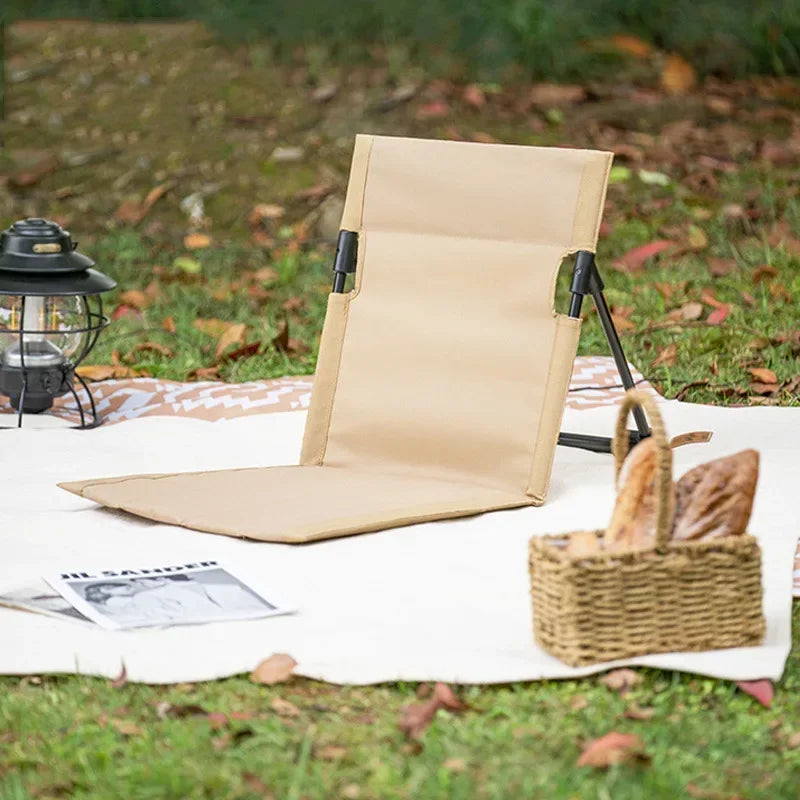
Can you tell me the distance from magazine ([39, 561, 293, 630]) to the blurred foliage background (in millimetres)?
4660

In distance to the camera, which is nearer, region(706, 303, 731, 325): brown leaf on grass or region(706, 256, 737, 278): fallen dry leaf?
region(706, 303, 731, 325): brown leaf on grass

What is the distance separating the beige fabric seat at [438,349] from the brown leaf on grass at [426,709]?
2.68ft

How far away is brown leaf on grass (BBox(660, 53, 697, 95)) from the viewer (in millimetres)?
6684

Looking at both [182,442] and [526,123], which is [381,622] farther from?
[526,123]

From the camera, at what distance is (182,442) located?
3.42 metres

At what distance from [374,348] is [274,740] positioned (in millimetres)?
1367

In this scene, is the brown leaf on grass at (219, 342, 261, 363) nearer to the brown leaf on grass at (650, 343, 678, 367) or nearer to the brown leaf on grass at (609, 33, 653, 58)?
the brown leaf on grass at (650, 343, 678, 367)

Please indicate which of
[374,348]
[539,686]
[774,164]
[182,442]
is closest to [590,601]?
[539,686]

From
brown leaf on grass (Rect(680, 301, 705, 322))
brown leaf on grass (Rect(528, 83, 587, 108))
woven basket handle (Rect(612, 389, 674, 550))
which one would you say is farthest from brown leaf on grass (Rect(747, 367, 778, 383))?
brown leaf on grass (Rect(528, 83, 587, 108))

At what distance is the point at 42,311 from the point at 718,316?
185 cm

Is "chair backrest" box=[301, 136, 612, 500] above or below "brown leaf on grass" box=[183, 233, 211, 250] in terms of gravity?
above

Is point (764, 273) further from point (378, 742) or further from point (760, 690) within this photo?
point (378, 742)

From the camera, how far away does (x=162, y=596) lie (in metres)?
2.37

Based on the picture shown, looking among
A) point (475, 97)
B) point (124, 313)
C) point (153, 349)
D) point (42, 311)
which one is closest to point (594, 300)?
point (42, 311)
